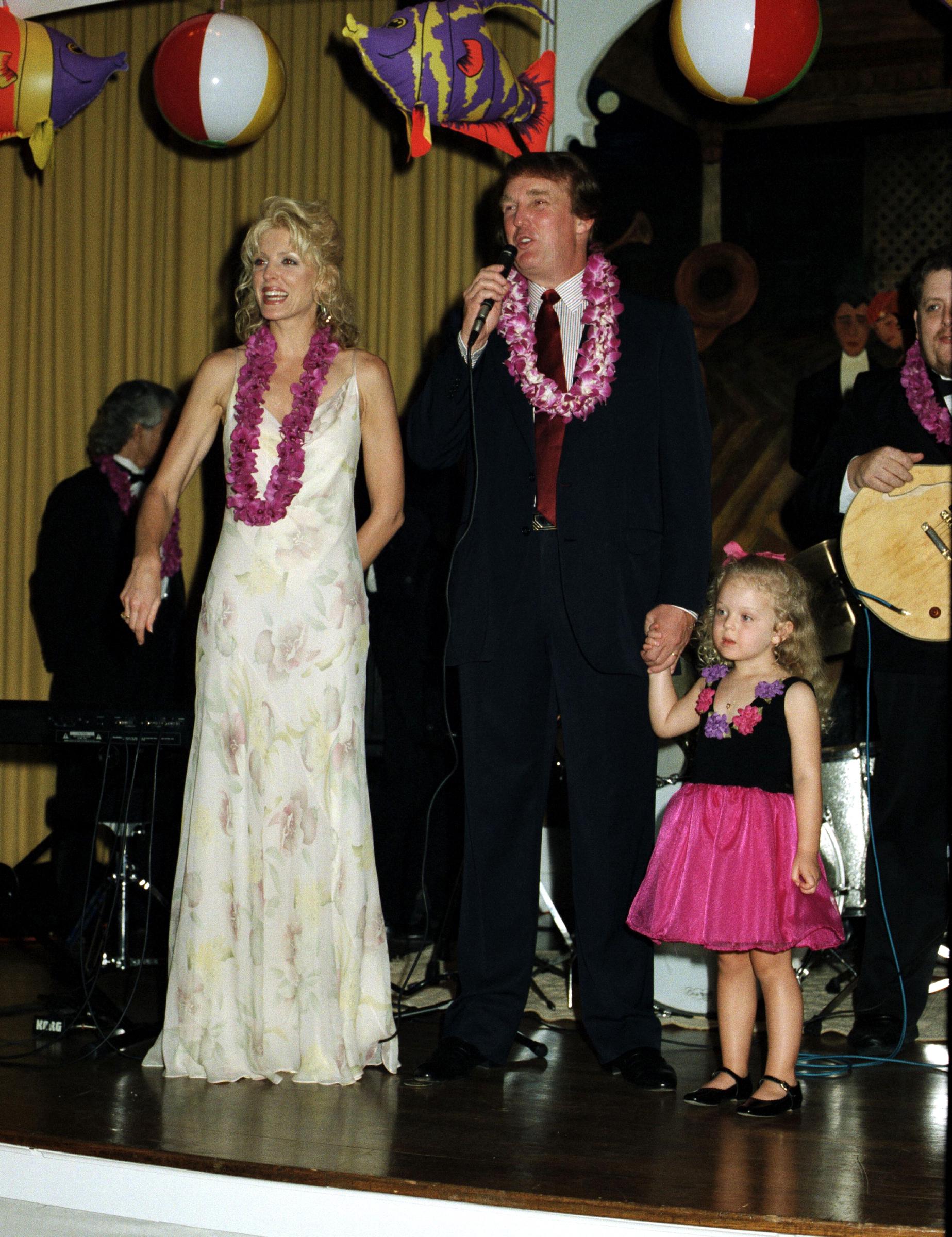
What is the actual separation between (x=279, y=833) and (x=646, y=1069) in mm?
849

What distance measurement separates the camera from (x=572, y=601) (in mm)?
2561

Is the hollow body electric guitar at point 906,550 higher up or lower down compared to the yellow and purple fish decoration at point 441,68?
lower down

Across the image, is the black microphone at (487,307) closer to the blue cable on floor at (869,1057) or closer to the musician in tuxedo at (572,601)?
the musician in tuxedo at (572,601)

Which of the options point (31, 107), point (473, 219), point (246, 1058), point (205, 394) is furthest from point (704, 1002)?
point (31, 107)

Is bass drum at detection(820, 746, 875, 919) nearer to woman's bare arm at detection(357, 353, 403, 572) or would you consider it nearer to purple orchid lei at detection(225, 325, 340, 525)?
woman's bare arm at detection(357, 353, 403, 572)

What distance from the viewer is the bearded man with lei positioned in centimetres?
264

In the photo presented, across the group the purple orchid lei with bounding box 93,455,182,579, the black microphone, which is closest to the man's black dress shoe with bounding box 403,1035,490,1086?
the black microphone

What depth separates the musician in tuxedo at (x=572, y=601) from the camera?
2.58m

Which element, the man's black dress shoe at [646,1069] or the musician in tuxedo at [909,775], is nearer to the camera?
the man's black dress shoe at [646,1069]

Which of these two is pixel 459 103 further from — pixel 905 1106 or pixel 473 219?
pixel 905 1106

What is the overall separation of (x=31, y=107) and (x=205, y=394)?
2031 mm

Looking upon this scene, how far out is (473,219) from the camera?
189 inches

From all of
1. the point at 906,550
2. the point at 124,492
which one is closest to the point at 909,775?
the point at 906,550

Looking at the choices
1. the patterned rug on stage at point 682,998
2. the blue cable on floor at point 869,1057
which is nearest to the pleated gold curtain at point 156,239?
the patterned rug on stage at point 682,998
